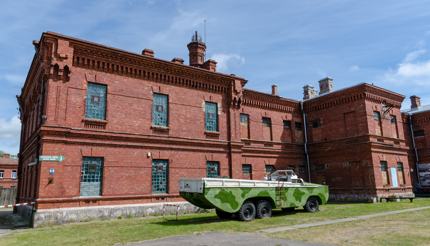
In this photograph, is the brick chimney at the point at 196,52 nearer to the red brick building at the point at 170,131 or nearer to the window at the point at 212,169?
the red brick building at the point at 170,131

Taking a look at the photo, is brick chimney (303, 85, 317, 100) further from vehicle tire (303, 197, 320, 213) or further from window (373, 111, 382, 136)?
vehicle tire (303, 197, 320, 213)

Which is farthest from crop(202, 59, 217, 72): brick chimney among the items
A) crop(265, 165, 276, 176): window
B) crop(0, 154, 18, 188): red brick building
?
crop(0, 154, 18, 188): red brick building

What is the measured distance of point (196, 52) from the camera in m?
23.8

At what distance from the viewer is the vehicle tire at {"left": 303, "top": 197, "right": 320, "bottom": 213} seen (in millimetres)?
17945

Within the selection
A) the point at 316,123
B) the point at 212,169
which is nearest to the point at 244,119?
the point at 212,169

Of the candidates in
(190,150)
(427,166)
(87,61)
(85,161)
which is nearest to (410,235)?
(190,150)

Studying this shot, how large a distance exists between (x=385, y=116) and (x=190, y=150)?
53.7ft

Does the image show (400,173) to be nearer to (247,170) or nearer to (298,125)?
(298,125)

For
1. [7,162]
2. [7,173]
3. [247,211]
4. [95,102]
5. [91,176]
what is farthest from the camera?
[7,162]

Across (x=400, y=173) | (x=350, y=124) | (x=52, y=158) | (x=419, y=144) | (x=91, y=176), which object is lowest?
(x=91, y=176)

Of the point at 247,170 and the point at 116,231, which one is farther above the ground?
the point at 247,170

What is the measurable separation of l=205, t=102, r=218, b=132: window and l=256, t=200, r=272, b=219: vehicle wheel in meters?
6.64

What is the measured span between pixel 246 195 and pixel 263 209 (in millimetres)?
1453

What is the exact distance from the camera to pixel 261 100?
85.3 feet
